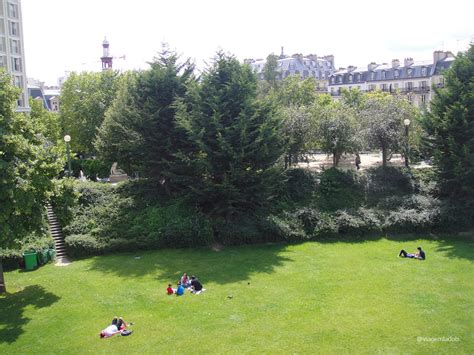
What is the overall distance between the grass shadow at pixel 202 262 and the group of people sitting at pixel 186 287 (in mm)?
1377

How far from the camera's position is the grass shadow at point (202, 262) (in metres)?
25.9

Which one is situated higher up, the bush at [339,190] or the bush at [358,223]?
the bush at [339,190]

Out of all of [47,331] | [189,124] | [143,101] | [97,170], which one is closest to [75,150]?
[97,170]

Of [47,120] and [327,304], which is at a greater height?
[47,120]

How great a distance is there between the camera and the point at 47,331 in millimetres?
19125

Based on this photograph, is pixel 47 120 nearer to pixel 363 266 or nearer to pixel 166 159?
pixel 166 159

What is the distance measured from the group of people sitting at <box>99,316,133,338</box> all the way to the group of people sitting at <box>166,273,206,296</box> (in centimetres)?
372

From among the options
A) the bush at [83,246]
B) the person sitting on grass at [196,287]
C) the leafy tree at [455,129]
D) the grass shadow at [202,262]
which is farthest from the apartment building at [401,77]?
the person sitting on grass at [196,287]

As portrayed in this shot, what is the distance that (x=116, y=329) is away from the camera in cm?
1877

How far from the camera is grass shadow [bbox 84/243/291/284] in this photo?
2586 centimetres

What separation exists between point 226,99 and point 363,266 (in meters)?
14.2

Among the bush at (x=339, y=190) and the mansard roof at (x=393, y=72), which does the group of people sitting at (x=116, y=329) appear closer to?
the bush at (x=339, y=190)

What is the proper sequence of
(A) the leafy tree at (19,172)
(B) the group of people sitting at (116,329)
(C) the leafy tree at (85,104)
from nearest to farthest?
(B) the group of people sitting at (116,329) < (A) the leafy tree at (19,172) < (C) the leafy tree at (85,104)

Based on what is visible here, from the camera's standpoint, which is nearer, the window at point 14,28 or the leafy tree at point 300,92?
the leafy tree at point 300,92
